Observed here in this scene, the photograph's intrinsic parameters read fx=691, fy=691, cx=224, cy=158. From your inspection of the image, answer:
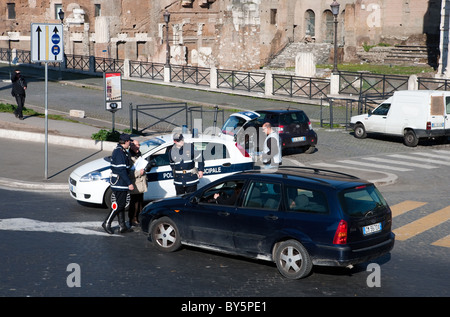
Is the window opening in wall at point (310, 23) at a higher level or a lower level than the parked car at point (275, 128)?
higher

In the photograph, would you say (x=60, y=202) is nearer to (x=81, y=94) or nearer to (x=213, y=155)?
(x=213, y=155)

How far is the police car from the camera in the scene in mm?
14502

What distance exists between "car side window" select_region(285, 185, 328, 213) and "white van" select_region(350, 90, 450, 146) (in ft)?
49.3

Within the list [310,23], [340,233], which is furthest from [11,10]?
[340,233]

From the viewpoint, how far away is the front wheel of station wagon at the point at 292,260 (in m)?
9.94

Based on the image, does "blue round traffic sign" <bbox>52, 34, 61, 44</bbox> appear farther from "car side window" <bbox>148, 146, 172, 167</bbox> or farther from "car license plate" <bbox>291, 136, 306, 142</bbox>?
"car license plate" <bbox>291, 136, 306, 142</bbox>

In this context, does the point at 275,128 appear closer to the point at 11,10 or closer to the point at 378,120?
the point at 378,120

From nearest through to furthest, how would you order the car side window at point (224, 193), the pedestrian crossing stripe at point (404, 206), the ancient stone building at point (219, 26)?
the car side window at point (224, 193) < the pedestrian crossing stripe at point (404, 206) < the ancient stone building at point (219, 26)

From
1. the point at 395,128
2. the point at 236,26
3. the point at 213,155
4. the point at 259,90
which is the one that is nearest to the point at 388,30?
the point at 236,26

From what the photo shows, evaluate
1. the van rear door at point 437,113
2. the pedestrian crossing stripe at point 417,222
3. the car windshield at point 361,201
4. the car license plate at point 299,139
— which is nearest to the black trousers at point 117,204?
the car windshield at point 361,201

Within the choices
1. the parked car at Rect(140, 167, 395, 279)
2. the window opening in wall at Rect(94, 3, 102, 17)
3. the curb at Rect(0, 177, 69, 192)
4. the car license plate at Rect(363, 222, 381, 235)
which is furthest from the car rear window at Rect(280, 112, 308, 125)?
the window opening in wall at Rect(94, 3, 102, 17)

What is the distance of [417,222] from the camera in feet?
45.9

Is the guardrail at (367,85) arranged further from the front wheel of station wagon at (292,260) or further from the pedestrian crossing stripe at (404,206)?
the front wheel of station wagon at (292,260)

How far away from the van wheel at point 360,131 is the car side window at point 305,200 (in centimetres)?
1652
